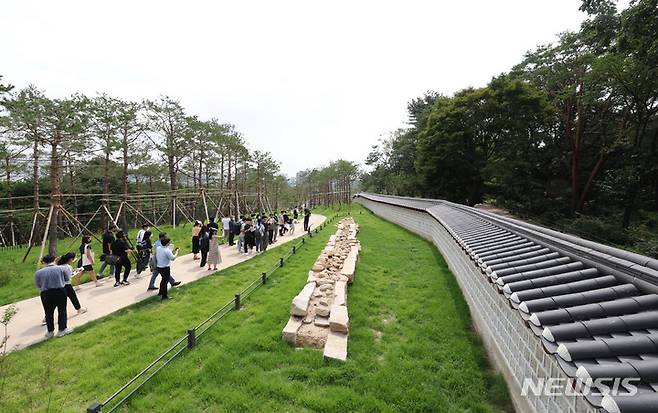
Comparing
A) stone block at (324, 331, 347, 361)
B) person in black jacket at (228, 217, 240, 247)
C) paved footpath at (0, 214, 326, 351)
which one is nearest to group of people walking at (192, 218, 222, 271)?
paved footpath at (0, 214, 326, 351)

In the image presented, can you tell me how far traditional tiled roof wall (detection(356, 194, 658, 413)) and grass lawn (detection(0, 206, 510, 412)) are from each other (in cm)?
76

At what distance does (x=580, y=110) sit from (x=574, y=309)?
2072 centimetres

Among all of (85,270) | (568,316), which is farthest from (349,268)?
(85,270)

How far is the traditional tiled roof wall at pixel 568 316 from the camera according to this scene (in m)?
2.13

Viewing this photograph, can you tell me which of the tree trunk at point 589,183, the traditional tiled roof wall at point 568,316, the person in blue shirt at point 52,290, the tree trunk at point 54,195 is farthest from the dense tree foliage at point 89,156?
the tree trunk at point 589,183

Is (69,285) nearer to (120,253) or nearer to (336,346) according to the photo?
(120,253)

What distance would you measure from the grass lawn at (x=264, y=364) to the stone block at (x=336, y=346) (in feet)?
0.49

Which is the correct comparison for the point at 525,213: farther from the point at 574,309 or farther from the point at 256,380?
the point at 256,380

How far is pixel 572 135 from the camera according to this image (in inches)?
735

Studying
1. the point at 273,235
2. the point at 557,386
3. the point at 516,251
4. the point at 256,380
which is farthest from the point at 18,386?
the point at 273,235

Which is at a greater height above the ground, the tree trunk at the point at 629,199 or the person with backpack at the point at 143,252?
the tree trunk at the point at 629,199

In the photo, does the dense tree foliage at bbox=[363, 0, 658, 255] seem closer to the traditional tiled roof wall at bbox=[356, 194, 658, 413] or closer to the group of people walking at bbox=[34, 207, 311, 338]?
the traditional tiled roof wall at bbox=[356, 194, 658, 413]

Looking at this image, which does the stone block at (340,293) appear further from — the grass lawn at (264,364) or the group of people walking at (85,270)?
the group of people walking at (85,270)

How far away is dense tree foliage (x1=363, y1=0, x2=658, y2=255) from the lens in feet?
37.7
